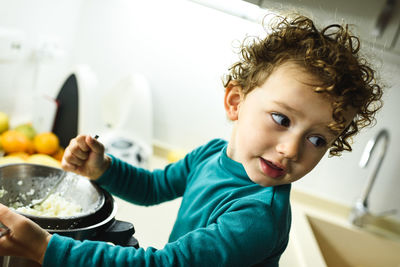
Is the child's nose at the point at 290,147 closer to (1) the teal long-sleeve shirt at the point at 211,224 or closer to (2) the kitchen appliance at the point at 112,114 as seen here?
(1) the teal long-sleeve shirt at the point at 211,224

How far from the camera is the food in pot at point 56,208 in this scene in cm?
54

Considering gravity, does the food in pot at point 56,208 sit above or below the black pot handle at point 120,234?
below

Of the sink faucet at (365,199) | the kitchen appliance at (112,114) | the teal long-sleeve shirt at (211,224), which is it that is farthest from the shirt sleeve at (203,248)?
the sink faucet at (365,199)

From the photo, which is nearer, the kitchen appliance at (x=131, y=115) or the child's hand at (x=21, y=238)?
the child's hand at (x=21, y=238)

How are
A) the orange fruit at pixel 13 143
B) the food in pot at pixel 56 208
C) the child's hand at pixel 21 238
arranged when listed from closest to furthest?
1. the child's hand at pixel 21 238
2. the food in pot at pixel 56 208
3. the orange fruit at pixel 13 143

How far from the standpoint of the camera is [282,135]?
0.47m

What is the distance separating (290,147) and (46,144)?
0.57m

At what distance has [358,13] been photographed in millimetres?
550

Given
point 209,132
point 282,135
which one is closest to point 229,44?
point 209,132

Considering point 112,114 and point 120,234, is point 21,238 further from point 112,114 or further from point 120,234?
point 112,114

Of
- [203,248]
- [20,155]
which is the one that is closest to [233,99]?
[203,248]

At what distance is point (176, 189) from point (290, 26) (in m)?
0.32

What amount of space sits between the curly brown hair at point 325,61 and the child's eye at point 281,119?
47mm

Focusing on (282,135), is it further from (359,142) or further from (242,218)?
(359,142)
